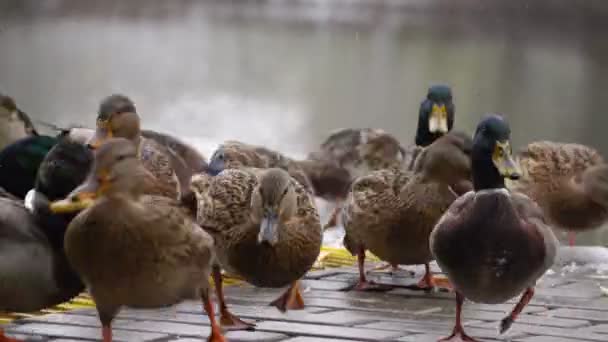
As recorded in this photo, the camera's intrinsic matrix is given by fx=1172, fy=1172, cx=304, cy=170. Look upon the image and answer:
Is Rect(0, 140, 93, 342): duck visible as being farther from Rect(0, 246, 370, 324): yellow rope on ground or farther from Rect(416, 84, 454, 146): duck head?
Rect(416, 84, 454, 146): duck head

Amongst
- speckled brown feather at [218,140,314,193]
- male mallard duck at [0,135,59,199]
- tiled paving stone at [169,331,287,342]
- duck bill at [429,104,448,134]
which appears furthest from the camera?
duck bill at [429,104,448,134]

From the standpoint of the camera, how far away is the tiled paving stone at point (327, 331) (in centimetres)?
388

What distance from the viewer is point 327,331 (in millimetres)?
3965

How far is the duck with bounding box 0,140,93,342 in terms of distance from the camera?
3729 mm

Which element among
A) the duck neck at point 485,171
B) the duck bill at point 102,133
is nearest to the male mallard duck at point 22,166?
the duck bill at point 102,133

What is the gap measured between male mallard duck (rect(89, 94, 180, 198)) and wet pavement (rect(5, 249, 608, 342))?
0.58 metres

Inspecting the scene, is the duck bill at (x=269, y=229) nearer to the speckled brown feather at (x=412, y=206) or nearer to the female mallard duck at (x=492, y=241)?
the female mallard duck at (x=492, y=241)

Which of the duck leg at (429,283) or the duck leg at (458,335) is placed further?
the duck leg at (429,283)

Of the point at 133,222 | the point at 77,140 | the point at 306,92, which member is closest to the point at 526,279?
the point at 133,222

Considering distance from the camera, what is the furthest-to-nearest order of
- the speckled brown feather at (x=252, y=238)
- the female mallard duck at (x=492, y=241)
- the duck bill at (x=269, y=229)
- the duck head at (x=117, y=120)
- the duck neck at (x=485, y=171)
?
the duck head at (x=117, y=120), the speckled brown feather at (x=252, y=238), the duck bill at (x=269, y=229), the duck neck at (x=485, y=171), the female mallard duck at (x=492, y=241)

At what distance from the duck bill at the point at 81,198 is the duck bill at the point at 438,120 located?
327 centimetres

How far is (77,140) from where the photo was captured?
4.21 m

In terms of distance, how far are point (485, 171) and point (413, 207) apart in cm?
75

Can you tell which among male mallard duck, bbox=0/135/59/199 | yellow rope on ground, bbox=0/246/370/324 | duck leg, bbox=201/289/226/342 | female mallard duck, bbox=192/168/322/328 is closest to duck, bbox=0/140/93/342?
yellow rope on ground, bbox=0/246/370/324
